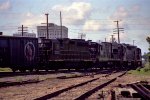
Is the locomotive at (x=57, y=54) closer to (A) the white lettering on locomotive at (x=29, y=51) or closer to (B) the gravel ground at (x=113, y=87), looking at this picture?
(A) the white lettering on locomotive at (x=29, y=51)

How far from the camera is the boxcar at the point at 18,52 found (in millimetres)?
30609

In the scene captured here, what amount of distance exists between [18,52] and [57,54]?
21.8 feet

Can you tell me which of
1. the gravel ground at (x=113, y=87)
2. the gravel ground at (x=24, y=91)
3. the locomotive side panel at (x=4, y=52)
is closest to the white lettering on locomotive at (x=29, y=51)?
the locomotive side panel at (x=4, y=52)

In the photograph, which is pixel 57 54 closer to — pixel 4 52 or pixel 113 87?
pixel 4 52

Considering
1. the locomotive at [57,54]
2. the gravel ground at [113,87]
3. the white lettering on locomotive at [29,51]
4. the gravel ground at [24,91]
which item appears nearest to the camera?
the gravel ground at [24,91]

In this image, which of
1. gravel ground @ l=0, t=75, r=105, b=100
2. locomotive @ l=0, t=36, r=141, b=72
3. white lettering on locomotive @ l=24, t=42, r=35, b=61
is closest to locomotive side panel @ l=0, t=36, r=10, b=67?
locomotive @ l=0, t=36, r=141, b=72

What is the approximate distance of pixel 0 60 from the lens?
99.7 ft

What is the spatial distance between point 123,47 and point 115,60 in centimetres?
380

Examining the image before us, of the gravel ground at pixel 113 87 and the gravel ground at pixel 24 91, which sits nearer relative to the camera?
the gravel ground at pixel 24 91

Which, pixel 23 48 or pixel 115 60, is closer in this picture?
pixel 23 48

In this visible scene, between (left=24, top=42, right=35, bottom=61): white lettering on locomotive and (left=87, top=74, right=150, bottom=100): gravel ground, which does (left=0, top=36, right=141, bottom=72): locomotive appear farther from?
(left=87, top=74, right=150, bottom=100): gravel ground

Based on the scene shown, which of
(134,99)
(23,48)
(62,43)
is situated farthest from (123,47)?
(134,99)

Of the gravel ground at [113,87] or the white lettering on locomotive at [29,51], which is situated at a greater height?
the white lettering on locomotive at [29,51]

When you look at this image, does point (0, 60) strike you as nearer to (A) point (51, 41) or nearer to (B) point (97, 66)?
(A) point (51, 41)
